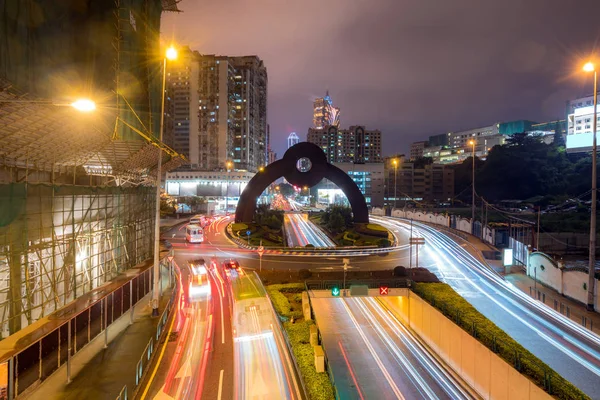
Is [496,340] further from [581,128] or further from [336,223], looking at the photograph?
[581,128]

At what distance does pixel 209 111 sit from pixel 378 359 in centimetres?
11688

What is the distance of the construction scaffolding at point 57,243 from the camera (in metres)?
11.3

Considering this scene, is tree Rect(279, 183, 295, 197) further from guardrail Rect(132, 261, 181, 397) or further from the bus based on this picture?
guardrail Rect(132, 261, 181, 397)

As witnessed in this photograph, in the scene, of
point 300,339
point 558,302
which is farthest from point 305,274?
point 558,302

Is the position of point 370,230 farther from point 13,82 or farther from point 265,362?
point 13,82

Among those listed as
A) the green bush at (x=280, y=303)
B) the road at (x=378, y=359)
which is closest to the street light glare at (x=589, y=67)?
the road at (x=378, y=359)

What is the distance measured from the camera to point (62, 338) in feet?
38.1

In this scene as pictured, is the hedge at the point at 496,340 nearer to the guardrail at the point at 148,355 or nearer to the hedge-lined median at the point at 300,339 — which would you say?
the hedge-lined median at the point at 300,339

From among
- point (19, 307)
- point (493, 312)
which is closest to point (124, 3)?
point (19, 307)

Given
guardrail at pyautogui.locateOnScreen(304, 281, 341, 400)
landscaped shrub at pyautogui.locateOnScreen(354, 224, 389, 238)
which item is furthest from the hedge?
landscaped shrub at pyautogui.locateOnScreen(354, 224, 389, 238)

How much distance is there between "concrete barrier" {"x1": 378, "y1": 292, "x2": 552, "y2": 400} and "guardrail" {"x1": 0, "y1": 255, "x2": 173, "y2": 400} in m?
14.3

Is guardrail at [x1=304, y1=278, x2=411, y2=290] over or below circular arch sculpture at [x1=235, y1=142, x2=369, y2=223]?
below

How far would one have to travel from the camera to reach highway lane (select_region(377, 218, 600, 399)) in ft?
45.5

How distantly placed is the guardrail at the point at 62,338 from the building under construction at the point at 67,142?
1.19m
